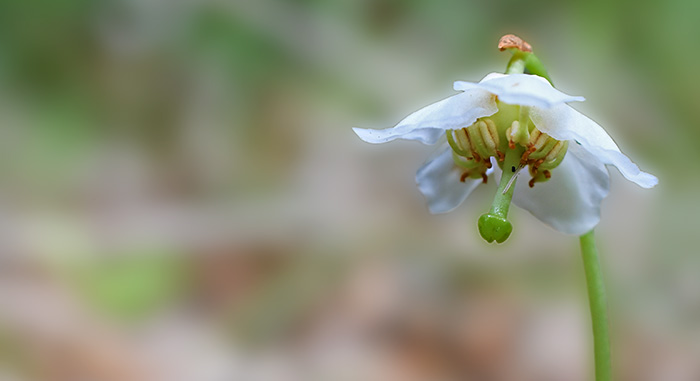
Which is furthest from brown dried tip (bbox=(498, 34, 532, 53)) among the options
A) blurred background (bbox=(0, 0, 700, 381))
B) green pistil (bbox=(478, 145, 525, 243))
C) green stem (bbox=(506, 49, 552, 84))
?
blurred background (bbox=(0, 0, 700, 381))

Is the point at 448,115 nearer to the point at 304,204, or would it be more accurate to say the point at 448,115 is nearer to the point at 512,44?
the point at 512,44

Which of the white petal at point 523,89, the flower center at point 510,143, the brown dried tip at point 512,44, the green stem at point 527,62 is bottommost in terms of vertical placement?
the white petal at point 523,89

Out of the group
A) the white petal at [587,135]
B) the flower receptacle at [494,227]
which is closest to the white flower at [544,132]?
the white petal at [587,135]

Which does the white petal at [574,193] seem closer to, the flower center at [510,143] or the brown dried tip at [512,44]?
the flower center at [510,143]

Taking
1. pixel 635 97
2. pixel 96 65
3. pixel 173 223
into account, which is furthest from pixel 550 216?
pixel 96 65

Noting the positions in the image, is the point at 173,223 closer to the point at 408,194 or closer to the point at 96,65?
the point at 408,194

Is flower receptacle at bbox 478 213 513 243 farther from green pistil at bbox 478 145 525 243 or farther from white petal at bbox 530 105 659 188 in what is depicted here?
white petal at bbox 530 105 659 188
